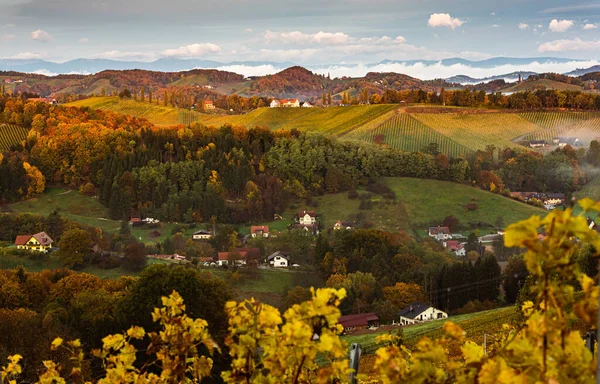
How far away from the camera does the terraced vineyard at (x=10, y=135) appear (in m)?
67.9

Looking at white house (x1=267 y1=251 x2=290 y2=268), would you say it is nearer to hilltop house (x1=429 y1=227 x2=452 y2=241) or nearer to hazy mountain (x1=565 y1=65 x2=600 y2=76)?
hilltop house (x1=429 y1=227 x2=452 y2=241)

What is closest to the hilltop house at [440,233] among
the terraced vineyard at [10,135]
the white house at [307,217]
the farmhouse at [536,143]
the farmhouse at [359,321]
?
the white house at [307,217]

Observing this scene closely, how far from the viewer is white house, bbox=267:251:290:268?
4197 centimetres

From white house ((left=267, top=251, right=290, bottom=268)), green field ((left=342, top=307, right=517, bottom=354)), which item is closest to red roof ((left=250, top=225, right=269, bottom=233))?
white house ((left=267, top=251, right=290, bottom=268))

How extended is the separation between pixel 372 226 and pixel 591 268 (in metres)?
27.3

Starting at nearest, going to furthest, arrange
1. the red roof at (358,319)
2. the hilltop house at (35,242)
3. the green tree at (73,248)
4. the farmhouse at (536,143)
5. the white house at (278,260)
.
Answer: the red roof at (358,319) → the green tree at (73,248) → the hilltop house at (35,242) → the white house at (278,260) → the farmhouse at (536,143)

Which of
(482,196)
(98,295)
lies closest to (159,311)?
(98,295)

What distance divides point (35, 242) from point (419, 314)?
2436cm

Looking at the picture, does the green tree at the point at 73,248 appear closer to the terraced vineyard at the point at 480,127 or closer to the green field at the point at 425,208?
the green field at the point at 425,208

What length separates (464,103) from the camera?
79000 millimetres

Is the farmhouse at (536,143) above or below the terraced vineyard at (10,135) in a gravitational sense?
below

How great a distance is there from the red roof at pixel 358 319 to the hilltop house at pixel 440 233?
19.9 m

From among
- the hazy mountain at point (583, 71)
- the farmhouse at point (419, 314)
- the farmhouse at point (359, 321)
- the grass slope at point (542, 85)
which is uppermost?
the hazy mountain at point (583, 71)

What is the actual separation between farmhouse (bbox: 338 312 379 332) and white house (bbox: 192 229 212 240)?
21116 mm
